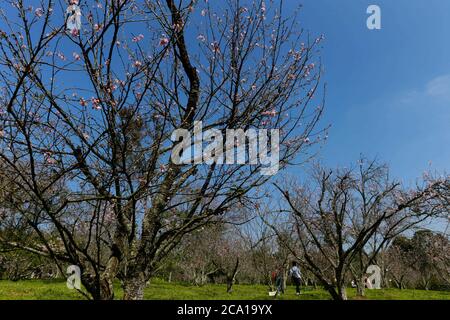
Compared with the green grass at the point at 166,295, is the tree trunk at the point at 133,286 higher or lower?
higher

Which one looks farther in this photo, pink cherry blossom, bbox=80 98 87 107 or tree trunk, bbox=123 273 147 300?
tree trunk, bbox=123 273 147 300

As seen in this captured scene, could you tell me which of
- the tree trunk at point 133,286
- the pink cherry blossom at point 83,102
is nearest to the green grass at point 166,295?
the tree trunk at point 133,286

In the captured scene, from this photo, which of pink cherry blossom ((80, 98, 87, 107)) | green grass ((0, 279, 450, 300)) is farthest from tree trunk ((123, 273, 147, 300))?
green grass ((0, 279, 450, 300))

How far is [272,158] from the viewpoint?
3660 millimetres

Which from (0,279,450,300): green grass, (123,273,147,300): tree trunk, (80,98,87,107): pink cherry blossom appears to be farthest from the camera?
(0,279,450,300): green grass

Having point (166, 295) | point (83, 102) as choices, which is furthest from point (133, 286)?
point (166, 295)

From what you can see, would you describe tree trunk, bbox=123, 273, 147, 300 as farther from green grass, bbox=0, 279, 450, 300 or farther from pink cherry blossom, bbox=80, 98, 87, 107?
green grass, bbox=0, 279, 450, 300

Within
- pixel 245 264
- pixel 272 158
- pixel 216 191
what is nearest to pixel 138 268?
pixel 216 191

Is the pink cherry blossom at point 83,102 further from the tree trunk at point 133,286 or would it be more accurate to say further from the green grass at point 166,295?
the green grass at point 166,295

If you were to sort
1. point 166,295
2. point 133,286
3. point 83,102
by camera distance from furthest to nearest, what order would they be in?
point 166,295 < point 133,286 < point 83,102

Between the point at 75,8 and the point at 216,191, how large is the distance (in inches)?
68.6

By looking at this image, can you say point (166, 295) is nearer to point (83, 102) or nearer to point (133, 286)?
point (133, 286)

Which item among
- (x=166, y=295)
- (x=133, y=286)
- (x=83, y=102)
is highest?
(x=83, y=102)
